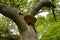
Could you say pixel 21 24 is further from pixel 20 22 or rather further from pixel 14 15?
pixel 14 15

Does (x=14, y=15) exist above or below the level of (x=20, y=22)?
above

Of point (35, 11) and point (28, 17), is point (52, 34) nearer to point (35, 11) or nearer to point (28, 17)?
point (35, 11)

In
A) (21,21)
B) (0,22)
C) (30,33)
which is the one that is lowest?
(30,33)

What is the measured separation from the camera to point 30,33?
113 inches

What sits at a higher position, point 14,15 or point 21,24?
point 14,15

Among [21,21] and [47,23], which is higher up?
[47,23]

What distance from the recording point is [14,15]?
2.85 metres

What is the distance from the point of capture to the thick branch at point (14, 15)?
2760 mm

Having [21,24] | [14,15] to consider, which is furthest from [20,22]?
[14,15]

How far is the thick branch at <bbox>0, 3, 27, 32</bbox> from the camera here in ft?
9.05

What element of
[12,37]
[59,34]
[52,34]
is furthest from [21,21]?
[52,34]

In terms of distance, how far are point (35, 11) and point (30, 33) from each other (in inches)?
22.3

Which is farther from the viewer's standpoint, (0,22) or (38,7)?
(0,22)

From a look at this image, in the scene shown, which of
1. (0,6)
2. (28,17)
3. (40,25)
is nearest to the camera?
(0,6)
